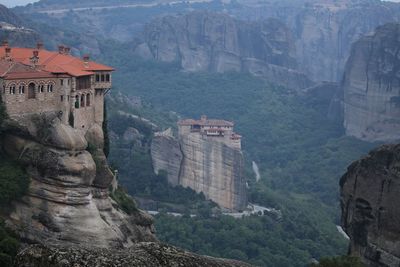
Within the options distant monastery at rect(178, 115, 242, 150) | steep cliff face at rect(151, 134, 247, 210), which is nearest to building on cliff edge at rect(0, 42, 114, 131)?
steep cliff face at rect(151, 134, 247, 210)

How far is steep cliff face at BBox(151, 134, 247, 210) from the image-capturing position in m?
90.4

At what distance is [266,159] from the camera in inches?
5600

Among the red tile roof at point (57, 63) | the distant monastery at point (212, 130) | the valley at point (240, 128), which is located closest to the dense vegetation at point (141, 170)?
the valley at point (240, 128)

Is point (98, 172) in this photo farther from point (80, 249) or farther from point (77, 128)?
point (80, 249)

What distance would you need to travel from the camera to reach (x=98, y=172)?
138ft

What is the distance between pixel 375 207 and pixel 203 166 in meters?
54.4

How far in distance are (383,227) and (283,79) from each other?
15063 centimetres

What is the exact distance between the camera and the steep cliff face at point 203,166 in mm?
90375

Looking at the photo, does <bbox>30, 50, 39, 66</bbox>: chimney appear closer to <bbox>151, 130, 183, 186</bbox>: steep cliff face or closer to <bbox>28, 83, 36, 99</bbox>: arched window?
<bbox>28, 83, 36, 99</bbox>: arched window

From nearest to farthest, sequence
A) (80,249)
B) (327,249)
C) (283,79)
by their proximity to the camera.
→ (80,249) < (327,249) < (283,79)

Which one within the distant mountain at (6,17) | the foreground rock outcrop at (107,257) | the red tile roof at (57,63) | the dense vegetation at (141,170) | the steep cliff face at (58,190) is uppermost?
the foreground rock outcrop at (107,257)

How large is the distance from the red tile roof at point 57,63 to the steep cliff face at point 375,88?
8474 centimetres

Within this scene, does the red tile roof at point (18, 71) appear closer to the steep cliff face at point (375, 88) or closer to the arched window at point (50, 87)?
the arched window at point (50, 87)

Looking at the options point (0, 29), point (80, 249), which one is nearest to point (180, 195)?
point (0, 29)
